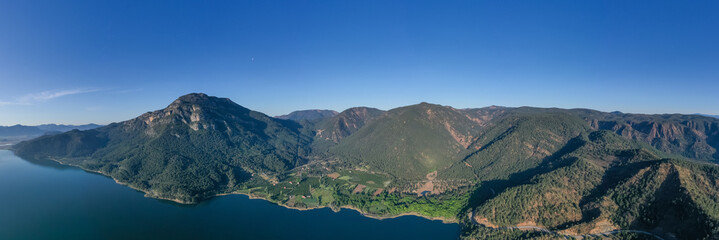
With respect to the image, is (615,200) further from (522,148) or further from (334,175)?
(334,175)

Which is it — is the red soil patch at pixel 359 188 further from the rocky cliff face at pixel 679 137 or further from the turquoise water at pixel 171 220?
the rocky cliff face at pixel 679 137

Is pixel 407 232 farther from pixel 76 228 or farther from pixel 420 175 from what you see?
pixel 76 228

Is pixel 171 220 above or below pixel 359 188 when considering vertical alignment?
below

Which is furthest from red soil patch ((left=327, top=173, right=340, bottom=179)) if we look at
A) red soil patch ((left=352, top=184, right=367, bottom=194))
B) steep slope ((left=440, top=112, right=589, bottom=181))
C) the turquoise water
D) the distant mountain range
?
steep slope ((left=440, top=112, right=589, bottom=181))

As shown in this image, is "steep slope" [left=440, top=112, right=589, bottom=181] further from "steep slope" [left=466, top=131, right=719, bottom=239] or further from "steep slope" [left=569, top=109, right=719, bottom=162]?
"steep slope" [left=569, top=109, right=719, bottom=162]

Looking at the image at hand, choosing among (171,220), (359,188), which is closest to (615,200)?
(359,188)

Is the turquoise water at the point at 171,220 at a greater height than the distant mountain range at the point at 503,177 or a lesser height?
lesser

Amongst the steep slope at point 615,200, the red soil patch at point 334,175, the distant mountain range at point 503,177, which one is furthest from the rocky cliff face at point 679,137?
the red soil patch at point 334,175

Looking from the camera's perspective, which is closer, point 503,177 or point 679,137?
point 503,177
